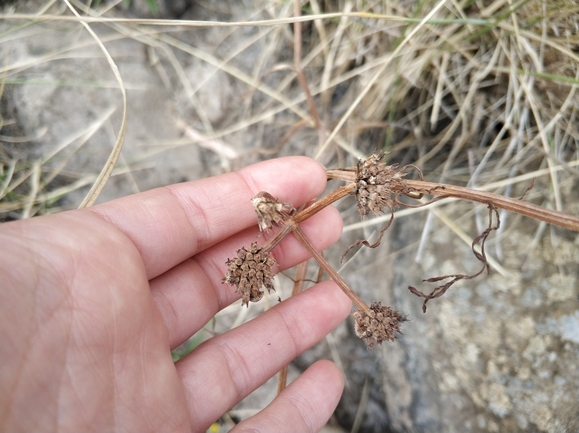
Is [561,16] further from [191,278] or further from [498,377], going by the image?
[191,278]

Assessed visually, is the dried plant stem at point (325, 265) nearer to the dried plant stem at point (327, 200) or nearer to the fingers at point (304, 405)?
the dried plant stem at point (327, 200)

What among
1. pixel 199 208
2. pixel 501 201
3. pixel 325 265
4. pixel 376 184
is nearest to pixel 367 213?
pixel 376 184

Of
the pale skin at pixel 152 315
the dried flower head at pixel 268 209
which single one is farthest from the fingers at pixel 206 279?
the dried flower head at pixel 268 209

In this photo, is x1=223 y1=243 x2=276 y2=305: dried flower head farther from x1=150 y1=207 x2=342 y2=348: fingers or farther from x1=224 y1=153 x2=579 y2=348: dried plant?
x1=150 y1=207 x2=342 y2=348: fingers

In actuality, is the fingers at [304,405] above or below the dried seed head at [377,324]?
below

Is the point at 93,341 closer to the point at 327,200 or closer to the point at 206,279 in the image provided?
the point at 206,279

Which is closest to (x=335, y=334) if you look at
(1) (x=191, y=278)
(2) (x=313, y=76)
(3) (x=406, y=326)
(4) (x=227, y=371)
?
(3) (x=406, y=326)

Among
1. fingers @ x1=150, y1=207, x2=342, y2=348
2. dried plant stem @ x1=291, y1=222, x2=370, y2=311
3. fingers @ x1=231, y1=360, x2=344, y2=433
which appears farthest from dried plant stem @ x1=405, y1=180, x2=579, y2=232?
fingers @ x1=231, y1=360, x2=344, y2=433
